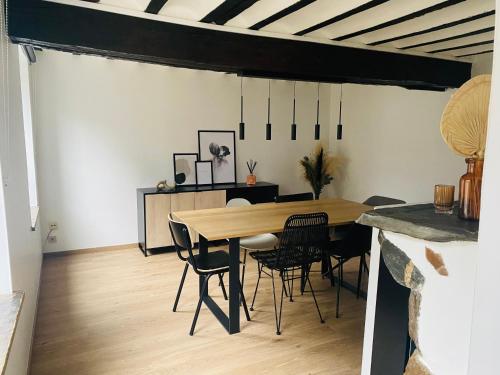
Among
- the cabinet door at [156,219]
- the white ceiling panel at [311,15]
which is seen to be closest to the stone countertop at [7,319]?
the white ceiling panel at [311,15]

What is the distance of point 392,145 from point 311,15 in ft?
10.3

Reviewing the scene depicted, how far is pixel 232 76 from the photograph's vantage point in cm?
551

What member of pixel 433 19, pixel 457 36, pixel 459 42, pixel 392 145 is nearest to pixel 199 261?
pixel 433 19

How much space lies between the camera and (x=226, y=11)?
98.7 inches

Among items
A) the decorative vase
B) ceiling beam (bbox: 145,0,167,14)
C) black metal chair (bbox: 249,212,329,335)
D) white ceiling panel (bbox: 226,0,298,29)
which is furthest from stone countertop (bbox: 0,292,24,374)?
the decorative vase

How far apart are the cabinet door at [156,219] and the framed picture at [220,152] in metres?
0.97

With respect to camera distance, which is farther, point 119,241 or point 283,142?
point 283,142

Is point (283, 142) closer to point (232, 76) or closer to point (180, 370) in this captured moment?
point (232, 76)

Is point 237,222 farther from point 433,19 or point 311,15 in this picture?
point 433,19

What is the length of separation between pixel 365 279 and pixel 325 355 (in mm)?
1672

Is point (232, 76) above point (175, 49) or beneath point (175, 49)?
above

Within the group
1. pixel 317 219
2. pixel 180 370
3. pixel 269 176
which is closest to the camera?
pixel 180 370

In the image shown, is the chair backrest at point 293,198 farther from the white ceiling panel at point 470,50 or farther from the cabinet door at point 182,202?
the white ceiling panel at point 470,50

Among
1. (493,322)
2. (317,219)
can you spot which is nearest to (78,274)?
(317,219)
